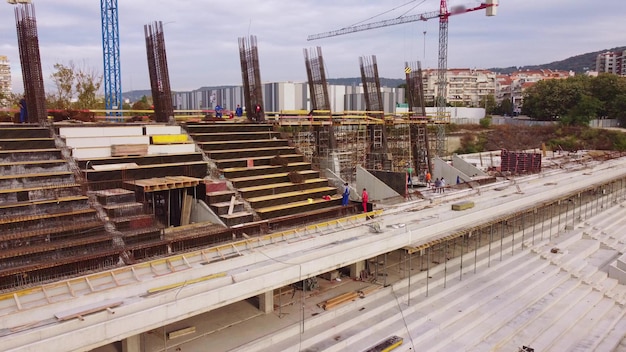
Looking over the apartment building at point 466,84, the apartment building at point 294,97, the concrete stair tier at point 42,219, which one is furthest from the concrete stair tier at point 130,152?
the apartment building at point 466,84

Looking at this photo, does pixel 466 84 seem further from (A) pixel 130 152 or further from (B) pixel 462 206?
(A) pixel 130 152

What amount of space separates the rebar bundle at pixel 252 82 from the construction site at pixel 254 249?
0.06 meters

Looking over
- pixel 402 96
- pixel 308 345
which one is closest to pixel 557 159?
pixel 308 345

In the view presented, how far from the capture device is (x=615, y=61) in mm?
160625

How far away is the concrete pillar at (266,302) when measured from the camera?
11.0 meters

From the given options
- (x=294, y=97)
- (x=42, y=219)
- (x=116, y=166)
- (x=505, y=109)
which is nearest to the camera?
(x=42, y=219)

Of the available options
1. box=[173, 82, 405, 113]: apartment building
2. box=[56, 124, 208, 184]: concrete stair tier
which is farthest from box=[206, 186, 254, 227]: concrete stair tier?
box=[173, 82, 405, 113]: apartment building

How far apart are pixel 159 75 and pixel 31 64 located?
4.19m

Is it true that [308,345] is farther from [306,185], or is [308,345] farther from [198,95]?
[198,95]

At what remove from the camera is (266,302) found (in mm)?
11000

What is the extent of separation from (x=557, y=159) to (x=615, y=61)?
156 metres

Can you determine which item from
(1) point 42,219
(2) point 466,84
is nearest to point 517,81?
(2) point 466,84

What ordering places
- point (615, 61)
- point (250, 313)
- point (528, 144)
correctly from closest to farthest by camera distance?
point (250, 313), point (528, 144), point (615, 61)

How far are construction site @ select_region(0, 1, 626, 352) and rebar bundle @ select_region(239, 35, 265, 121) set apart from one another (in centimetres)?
6
